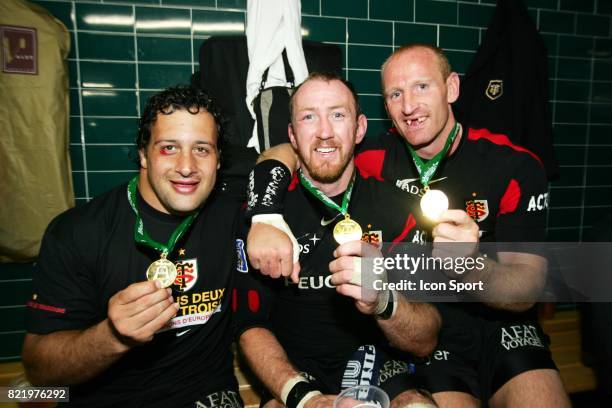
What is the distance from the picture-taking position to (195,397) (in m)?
1.54

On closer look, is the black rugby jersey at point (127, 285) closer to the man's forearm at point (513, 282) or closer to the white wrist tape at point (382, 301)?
the white wrist tape at point (382, 301)

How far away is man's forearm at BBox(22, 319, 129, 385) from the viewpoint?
4.20 ft

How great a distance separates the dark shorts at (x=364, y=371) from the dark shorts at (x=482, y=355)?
0.13 m

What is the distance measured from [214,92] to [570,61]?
2.89 meters

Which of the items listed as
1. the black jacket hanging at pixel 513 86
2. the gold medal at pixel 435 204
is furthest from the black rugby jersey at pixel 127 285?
the black jacket hanging at pixel 513 86

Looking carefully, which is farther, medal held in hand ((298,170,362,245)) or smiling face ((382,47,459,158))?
smiling face ((382,47,459,158))

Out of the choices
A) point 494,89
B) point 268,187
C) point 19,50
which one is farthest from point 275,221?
point 494,89

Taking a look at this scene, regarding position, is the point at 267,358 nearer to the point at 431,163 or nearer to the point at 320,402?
the point at 320,402

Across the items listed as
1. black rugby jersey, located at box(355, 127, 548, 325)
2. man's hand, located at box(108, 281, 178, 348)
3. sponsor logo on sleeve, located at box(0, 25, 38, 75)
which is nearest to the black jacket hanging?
black rugby jersey, located at box(355, 127, 548, 325)

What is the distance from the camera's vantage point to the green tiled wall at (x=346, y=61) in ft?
8.03

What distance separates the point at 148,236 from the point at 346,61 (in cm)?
195

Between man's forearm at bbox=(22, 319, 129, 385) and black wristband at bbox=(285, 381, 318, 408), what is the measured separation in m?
0.60

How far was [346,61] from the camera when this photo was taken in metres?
2.77

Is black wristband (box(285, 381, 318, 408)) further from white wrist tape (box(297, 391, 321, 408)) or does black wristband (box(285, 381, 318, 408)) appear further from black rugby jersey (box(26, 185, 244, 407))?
black rugby jersey (box(26, 185, 244, 407))
